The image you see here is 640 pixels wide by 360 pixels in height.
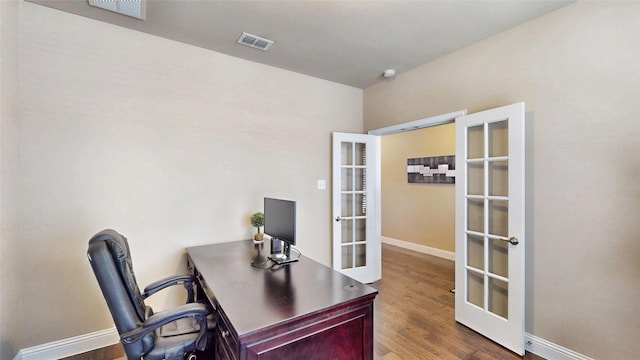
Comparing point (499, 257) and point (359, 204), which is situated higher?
point (359, 204)

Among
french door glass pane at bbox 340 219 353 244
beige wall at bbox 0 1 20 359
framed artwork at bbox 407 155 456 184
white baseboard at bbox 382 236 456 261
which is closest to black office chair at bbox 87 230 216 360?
beige wall at bbox 0 1 20 359

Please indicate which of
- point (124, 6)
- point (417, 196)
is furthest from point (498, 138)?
point (124, 6)

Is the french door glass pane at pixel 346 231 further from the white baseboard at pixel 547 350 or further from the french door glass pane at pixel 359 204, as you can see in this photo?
the white baseboard at pixel 547 350

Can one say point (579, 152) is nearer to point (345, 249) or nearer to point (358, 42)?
point (358, 42)

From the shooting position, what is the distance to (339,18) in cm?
224

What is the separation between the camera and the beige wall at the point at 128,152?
212 centimetres

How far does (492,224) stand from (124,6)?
3.59 metres

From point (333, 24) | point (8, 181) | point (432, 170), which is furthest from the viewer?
point (432, 170)

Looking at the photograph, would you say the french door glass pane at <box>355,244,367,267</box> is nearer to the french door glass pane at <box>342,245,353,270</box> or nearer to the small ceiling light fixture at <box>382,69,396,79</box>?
the french door glass pane at <box>342,245,353,270</box>

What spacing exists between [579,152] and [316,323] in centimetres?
229

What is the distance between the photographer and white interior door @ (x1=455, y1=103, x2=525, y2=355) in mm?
2230

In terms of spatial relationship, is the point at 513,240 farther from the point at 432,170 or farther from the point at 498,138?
the point at 432,170

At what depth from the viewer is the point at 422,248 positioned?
531 cm

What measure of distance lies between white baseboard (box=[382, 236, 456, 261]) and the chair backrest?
4637mm
